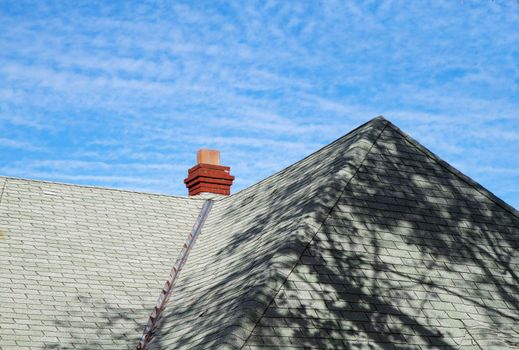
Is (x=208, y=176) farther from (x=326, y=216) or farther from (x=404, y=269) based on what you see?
(x=404, y=269)

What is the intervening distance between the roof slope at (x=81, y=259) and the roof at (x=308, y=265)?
0.04 metres

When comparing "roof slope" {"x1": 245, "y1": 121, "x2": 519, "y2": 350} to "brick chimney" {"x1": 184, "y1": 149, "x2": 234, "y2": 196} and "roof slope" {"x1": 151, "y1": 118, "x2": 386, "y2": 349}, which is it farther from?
"brick chimney" {"x1": 184, "y1": 149, "x2": 234, "y2": 196}

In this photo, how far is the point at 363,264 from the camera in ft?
44.1

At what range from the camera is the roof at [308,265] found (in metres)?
12.4

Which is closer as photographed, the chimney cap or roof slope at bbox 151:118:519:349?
roof slope at bbox 151:118:519:349

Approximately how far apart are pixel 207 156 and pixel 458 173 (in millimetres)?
9025

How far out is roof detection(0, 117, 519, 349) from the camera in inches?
489

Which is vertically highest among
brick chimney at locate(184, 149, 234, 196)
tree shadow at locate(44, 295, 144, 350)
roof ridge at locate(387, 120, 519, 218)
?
brick chimney at locate(184, 149, 234, 196)

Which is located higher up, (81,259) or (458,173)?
(458,173)

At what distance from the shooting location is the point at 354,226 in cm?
1407

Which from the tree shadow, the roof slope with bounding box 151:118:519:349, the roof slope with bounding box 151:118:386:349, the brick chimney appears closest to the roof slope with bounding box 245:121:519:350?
the roof slope with bounding box 151:118:519:349

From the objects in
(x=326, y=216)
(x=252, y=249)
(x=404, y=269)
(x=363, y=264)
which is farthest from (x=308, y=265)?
(x=252, y=249)

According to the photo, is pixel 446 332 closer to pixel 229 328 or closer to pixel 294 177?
pixel 229 328

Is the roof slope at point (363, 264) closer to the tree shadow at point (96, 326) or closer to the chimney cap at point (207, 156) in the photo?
the tree shadow at point (96, 326)
